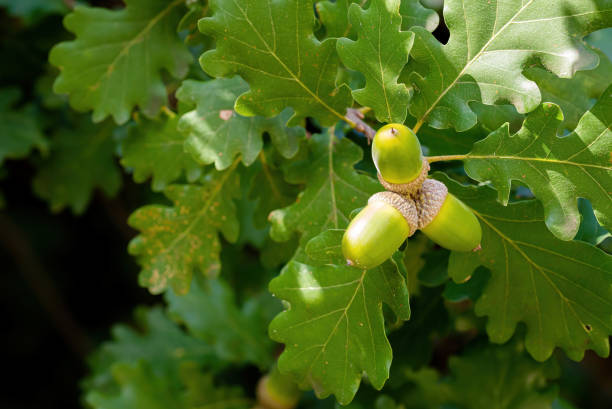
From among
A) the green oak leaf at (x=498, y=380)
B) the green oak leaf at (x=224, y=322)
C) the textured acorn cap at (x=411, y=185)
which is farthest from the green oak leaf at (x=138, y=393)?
the textured acorn cap at (x=411, y=185)

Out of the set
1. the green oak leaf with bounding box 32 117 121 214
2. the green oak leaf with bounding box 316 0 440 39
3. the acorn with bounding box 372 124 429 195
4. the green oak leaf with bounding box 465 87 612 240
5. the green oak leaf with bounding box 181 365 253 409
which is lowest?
the green oak leaf with bounding box 181 365 253 409

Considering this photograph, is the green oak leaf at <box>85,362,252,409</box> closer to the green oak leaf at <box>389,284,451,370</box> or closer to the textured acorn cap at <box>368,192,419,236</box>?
the green oak leaf at <box>389,284,451,370</box>

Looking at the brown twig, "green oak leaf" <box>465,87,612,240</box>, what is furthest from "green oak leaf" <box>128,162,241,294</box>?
the brown twig

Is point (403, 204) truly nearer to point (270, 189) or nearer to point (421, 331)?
point (270, 189)

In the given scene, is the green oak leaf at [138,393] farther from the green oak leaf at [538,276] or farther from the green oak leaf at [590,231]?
the green oak leaf at [590,231]

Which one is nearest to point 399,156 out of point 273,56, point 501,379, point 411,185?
point 411,185

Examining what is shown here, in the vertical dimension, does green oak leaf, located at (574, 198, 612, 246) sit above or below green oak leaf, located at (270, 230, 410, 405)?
below

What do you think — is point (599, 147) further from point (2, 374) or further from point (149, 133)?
point (2, 374)
